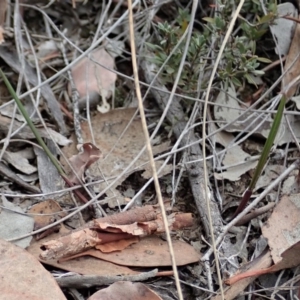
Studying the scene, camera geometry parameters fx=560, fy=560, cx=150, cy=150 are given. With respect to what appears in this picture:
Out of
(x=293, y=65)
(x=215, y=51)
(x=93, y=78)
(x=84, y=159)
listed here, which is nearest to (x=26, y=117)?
(x=84, y=159)

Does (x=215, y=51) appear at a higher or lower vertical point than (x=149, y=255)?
higher

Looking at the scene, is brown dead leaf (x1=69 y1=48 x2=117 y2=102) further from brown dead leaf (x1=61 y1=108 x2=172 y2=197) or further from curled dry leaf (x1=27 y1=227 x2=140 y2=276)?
curled dry leaf (x1=27 y1=227 x2=140 y2=276)

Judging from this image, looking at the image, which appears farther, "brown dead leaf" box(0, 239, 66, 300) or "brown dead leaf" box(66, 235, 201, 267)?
"brown dead leaf" box(66, 235, 201, 267)

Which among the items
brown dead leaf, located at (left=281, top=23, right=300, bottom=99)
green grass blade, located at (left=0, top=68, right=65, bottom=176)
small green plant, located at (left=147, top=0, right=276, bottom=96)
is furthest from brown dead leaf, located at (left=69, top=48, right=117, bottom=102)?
brown dead leaf, located at (left=281, top=23, right=300, bottom=99)

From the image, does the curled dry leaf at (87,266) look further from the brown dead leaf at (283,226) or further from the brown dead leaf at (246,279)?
the brown dead leaf at (283,226)

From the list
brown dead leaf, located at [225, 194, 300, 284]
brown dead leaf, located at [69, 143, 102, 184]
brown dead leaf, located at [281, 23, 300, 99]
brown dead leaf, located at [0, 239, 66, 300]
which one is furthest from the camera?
brown dead leaf, located at [281, 23, 300, 99]

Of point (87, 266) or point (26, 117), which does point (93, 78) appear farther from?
point (87, 266)

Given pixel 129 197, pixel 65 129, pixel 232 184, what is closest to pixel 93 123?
pixel 65 129
